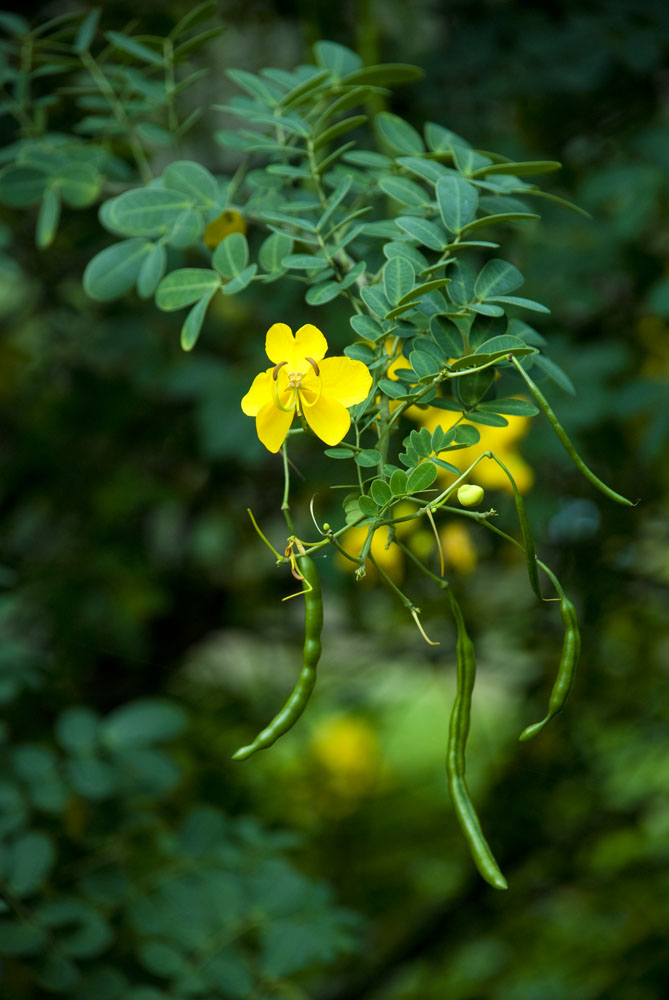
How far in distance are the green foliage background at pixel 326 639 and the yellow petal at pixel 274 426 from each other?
656 millimetres

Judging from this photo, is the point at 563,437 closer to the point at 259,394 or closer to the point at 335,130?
the point at 259,394

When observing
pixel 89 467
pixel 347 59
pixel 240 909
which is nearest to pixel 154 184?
pixel 347 59

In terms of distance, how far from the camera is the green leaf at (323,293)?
2.11ft

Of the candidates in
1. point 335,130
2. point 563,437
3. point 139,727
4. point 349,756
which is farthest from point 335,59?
point 349,756

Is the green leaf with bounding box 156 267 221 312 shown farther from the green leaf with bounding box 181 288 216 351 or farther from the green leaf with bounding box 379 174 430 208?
Answer: the green leaf with bounding box 379 174 430 208

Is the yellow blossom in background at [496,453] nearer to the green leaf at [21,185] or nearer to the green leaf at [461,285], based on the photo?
the green leaf at [461,285]

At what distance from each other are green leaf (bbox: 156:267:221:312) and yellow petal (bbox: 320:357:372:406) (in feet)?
0.61

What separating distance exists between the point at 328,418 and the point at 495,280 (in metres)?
0.17

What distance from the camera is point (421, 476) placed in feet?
1.84

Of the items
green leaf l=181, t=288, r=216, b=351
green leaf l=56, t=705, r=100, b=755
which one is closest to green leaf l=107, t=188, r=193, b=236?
green leaf l=181, t=288, r=216, b=351

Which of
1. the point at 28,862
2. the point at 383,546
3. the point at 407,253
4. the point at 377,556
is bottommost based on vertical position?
the point at 28,862

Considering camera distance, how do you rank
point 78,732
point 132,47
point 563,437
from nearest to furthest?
1. point 563,437
2. point 132,47
3. point 78,732

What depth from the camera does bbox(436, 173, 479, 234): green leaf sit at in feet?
2.10

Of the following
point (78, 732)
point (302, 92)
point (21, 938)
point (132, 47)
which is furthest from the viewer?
point (78, 732)
